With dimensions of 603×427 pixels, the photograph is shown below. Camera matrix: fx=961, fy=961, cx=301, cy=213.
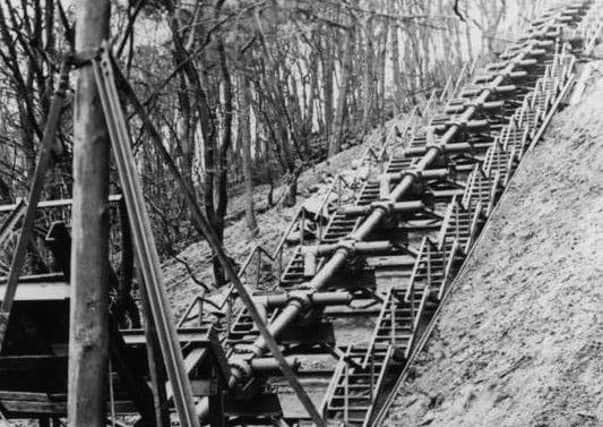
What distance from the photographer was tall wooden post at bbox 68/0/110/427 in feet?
16.7

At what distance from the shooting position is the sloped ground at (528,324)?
10742 millimetres

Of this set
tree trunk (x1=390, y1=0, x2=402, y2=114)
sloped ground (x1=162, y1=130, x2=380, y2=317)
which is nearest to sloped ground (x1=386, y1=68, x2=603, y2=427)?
sloped ground (x1=162, y1=130, x2=380, y2=317)

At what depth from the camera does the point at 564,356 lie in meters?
11.2

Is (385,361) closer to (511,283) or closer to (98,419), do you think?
(511,283)

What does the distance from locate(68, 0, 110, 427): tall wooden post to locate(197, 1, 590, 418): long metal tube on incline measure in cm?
477

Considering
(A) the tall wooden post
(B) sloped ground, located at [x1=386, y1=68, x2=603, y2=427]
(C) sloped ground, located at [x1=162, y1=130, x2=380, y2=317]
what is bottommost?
(C) sloped ground, located at [x1=162, y1=130, x2=380, y2=317]

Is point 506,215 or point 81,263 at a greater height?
point 81,263

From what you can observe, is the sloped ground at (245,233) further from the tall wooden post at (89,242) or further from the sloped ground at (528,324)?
the tall wooden post at (89,242)

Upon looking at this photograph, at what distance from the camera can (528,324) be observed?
496 inches

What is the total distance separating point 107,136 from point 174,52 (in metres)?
11.9

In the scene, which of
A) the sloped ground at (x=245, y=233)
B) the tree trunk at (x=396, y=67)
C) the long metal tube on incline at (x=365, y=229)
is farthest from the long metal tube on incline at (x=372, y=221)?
the tree trunk at (x=396, y=67)

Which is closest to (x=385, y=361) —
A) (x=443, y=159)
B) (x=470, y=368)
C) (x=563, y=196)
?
(x=470, y=368)

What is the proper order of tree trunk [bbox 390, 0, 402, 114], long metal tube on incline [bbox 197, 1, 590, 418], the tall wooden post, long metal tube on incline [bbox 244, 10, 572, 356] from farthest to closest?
1. tree trunk [bbox 390, 0, 402, 114]
2. long metal tube on incline [bbox 244, 10, 572, 356]
3. long metal tube on incline [bbox 197, 1, 590, 418]
4. the tall wooden post

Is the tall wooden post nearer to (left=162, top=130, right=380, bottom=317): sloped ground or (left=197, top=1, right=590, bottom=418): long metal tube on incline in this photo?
(left=197, top=1, right=590, bottom=418): long metal tube on incline
